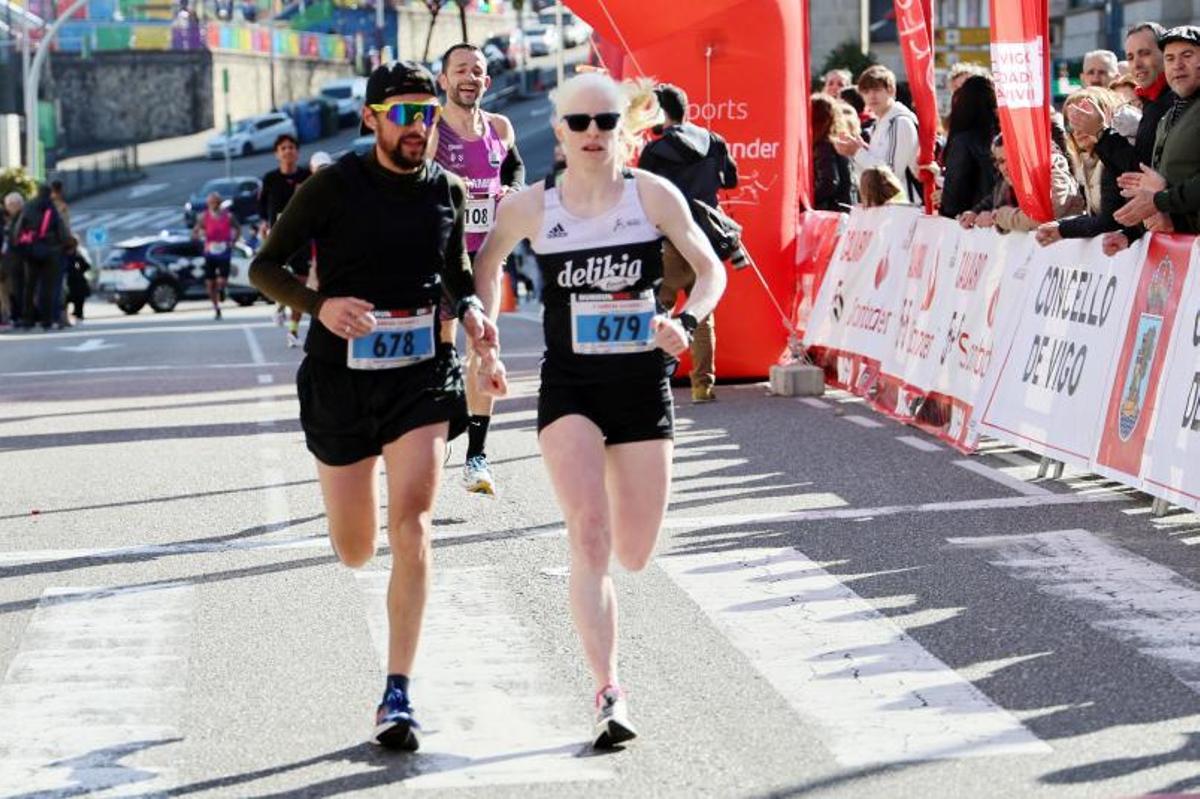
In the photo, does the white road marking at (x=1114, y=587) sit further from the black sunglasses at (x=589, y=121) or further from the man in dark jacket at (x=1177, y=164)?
the black sunglasses at (x=589, y=121)

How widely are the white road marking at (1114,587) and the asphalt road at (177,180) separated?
195 feet

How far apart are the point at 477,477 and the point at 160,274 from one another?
97.4 ft

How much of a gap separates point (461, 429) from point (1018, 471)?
5768mm

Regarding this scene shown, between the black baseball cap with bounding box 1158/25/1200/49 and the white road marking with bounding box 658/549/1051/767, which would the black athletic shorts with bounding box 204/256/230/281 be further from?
the white road marking with bounding box 658/549/1051/767

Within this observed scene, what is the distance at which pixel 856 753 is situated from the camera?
630cm

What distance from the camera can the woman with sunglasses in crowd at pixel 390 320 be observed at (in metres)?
6.74

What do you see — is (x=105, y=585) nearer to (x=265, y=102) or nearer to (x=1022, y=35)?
(x=1022, y=35)

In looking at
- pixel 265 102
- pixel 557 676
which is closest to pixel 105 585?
pixel 557 676

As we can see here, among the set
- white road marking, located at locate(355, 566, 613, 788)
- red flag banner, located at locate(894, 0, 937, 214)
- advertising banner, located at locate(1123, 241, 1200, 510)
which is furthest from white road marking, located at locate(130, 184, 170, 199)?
white road marking, located at locate(355, 566, 613, 788)

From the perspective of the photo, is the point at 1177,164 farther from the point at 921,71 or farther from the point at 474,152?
the point at 921,71

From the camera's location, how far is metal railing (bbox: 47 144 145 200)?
80250mm

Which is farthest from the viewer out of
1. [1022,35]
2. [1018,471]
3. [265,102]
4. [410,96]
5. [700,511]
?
[265,102]

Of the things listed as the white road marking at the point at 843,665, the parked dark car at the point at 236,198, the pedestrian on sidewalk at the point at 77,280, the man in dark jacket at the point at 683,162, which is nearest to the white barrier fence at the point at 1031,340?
the man in dark jacket at the point at 683,162

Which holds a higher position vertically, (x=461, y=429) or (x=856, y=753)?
(x=461, y=429)
